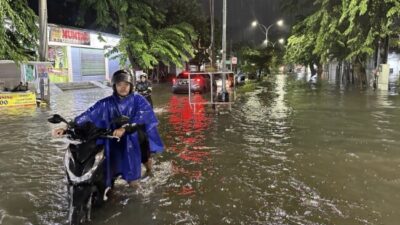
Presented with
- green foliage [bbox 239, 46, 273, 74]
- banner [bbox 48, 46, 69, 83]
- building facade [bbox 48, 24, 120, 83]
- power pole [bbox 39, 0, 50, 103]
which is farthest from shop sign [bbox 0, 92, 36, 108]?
green foliage [bbox 239, 46, 273, 74]

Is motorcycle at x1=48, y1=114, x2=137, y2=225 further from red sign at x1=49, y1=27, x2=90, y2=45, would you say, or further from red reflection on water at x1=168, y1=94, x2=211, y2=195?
red sign at x1=49, y1=27, x2=90, y2=45

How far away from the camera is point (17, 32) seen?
16.0m

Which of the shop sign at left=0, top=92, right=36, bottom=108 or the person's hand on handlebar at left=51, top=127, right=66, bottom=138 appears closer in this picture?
the person's hand on handlebar at left=51, top=127, right=66, bottom=138

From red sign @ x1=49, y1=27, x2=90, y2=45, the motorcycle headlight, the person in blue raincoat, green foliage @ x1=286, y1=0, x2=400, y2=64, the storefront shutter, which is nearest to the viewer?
the motorcycle headlight

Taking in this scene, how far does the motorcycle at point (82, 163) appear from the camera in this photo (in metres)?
4.54

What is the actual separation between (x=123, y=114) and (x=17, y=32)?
40.3 ft

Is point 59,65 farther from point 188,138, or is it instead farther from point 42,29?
point 188,138

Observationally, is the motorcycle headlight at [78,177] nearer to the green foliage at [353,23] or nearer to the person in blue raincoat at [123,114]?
the person in blue raincoat at [123,114]

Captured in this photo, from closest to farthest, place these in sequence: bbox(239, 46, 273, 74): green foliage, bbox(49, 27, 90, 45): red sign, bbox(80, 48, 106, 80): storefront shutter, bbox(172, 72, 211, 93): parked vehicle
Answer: bbox(172, 72, 211, 93): parked vehicle, bbox(49, 27, 90, 45): red sign, bbox(80, 48, 106, 80): storefront shutter, bbox(239, 46, 273, 74): green foliage

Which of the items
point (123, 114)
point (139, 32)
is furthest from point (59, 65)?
point (123, 114)

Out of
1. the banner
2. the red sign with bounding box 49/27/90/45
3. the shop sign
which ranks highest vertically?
the red sign with bounding box 49/27/90/45

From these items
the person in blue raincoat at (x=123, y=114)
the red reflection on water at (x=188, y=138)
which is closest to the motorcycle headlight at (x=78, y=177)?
Result: the person in blue raincoat at (x=123, y=114)

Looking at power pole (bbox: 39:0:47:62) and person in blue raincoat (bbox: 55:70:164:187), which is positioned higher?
power pole (bbox: 39:0:47:62)

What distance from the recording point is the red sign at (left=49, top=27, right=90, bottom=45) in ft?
96.2
